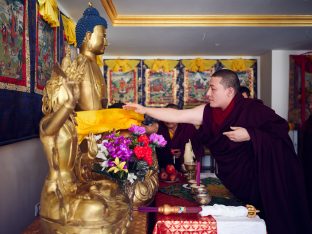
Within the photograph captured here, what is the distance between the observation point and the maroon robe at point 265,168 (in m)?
1.79

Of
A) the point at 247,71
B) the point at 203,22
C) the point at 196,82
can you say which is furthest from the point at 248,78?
the point at 203,22

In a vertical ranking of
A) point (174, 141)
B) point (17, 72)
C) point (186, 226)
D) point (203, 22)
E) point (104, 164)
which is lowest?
point (186, 226)

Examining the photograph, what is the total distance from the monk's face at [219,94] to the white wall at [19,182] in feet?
4.22

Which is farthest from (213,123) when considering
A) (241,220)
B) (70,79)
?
(70,79)

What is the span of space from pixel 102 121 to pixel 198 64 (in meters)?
4.60

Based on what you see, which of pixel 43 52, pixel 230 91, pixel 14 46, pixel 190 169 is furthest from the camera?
pixel 43 52

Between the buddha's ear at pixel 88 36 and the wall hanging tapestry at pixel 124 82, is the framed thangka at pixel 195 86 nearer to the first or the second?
the wall hanging tapestry at pixel 124 82

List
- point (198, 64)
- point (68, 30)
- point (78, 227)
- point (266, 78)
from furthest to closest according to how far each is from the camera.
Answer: point (198, 64) → point (266, 78) → point (68, 30) → point (78, 227)

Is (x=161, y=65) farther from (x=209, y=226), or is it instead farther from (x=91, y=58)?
(x=209, y=226)

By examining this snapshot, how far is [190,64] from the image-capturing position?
5.93 meters

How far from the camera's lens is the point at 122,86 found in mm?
5941

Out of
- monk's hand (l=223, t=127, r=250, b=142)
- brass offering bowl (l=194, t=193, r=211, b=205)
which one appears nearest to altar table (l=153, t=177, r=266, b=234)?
brass offering bowl (l=194, t=193, r=211, b=205)

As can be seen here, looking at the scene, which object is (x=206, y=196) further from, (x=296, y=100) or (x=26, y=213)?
(x=296, y=100)

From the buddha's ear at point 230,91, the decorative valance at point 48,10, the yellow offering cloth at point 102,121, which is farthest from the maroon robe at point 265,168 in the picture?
the decorative valance at point 48,10
